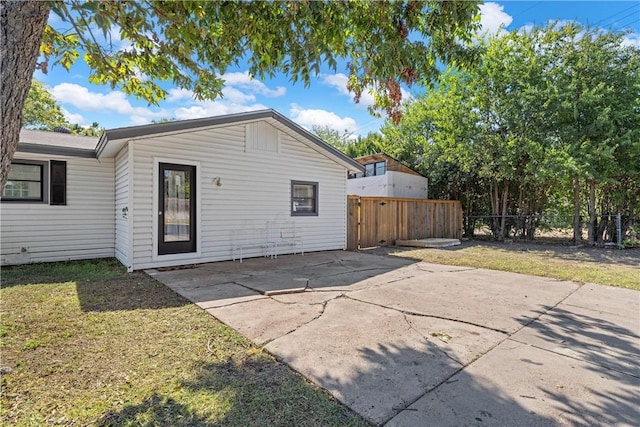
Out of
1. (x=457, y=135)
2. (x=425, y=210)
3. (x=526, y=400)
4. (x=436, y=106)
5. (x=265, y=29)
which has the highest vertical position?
(x=436, y=106)

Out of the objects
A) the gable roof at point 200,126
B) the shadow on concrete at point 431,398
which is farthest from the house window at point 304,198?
the shadow on concrete at point 431,398

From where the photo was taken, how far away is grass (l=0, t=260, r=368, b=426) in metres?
1.93

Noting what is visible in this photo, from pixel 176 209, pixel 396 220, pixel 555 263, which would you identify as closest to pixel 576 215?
pixel 555 263

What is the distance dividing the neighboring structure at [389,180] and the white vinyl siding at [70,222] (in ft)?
28.9

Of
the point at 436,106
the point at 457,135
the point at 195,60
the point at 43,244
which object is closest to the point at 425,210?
the point at 457,135

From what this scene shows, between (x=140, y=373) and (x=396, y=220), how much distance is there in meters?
9.48

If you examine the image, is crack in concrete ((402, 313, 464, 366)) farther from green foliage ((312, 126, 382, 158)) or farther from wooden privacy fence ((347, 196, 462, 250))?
green foliage ((312, 126, 382, 158))

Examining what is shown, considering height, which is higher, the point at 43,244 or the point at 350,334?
the point at 43,244

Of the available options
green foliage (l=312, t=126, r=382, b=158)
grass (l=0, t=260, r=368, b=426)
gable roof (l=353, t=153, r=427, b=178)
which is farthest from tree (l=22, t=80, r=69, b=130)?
grass (l=0, t=260, r=368, b=426)

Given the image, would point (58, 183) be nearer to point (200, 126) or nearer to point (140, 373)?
point (200, 126)

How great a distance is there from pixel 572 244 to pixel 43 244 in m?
15.3

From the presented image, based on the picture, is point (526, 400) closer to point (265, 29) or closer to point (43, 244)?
point (265, 29)

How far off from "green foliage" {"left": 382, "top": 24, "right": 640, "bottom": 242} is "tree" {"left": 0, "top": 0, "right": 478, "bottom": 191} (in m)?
7.32

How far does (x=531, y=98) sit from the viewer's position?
32.7 ft
